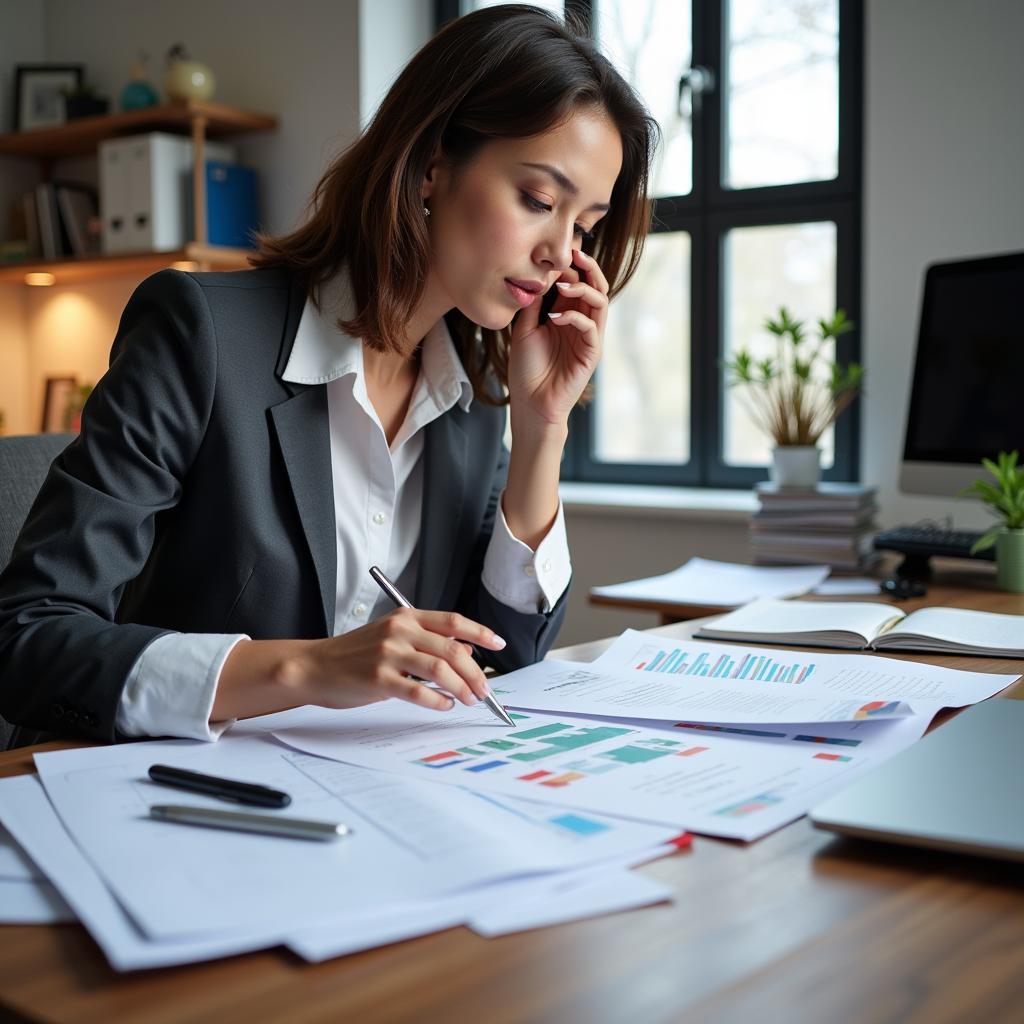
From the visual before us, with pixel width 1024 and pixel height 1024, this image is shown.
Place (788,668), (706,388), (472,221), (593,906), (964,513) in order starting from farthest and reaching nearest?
(706,388)
(964,513)
(472,221)
(788,668)
(593,906)

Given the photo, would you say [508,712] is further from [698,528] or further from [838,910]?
[698,528]

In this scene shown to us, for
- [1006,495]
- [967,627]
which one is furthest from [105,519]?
[1006,495]

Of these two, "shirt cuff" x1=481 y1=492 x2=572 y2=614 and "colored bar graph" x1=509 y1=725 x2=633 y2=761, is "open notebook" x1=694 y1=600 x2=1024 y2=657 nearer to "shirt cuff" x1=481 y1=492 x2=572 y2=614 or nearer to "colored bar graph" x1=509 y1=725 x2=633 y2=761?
"shirt cuff" x1=481 y1=492 x2=572 y2=614

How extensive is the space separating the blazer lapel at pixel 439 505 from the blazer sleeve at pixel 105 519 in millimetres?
310

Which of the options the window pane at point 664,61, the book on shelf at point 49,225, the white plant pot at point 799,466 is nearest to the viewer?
the white plant pot at point 799,466

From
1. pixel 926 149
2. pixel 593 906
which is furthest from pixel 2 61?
pixel 593 906

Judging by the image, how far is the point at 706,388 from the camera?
302 cm

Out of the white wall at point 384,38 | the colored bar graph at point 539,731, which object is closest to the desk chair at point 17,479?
the colored bar graph at point 539,731

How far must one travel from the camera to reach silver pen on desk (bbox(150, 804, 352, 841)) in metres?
0.66

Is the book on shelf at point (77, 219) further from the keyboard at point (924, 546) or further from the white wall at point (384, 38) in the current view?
the keyboard at point (924, 546)

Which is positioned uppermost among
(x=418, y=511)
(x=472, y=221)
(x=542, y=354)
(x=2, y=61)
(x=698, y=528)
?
(x=2, y=61)

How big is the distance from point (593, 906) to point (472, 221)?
0.90 meters

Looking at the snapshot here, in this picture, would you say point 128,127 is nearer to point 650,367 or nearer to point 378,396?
point 650,367

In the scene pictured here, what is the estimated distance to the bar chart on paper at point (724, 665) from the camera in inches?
44.3
